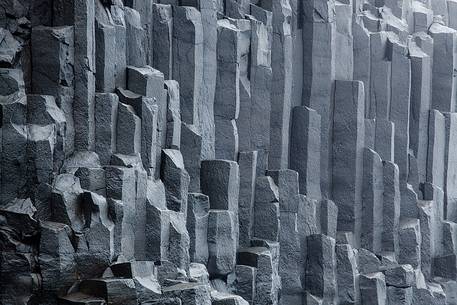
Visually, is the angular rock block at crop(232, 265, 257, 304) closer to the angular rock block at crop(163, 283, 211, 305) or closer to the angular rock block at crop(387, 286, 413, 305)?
the angular rock block at crop(163, 283, 211, 305)

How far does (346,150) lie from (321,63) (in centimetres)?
109

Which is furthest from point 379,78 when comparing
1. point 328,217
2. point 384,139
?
point 328,217

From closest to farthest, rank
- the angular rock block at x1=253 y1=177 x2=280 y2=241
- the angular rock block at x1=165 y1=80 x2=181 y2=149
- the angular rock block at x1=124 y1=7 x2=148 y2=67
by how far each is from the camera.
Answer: the angular rock block at x1=124 y1=7 x2=148 y2=67 → the angular rock block at x1=165 y1=80 x2=181 y2=149 → the angular rock block at x1=253 y1=177 x2=280 y2=241

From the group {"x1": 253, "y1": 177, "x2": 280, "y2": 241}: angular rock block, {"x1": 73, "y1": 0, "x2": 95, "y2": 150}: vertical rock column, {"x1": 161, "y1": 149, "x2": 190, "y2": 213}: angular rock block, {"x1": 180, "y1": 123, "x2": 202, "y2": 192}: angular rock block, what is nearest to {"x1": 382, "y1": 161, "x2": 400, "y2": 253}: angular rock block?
{"x1": 253, "y1": 177, "x2": 280, "y2": 241}: angular rock block

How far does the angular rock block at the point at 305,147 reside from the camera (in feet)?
45.9

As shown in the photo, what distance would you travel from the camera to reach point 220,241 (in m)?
12.1

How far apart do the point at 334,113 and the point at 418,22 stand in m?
2.91

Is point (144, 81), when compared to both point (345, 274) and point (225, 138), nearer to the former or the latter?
point (225, 138)

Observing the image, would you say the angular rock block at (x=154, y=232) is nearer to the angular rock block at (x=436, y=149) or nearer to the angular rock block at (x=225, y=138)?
the angular rock block at (x=225, y=138)

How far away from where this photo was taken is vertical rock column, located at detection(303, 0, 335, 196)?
14.3 meters

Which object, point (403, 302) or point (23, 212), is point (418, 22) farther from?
point (23, 212)

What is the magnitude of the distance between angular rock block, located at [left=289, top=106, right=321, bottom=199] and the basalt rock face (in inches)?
0.7

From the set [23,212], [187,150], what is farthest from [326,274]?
[23,212]

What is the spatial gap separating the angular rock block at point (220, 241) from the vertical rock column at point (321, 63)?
2.60m
